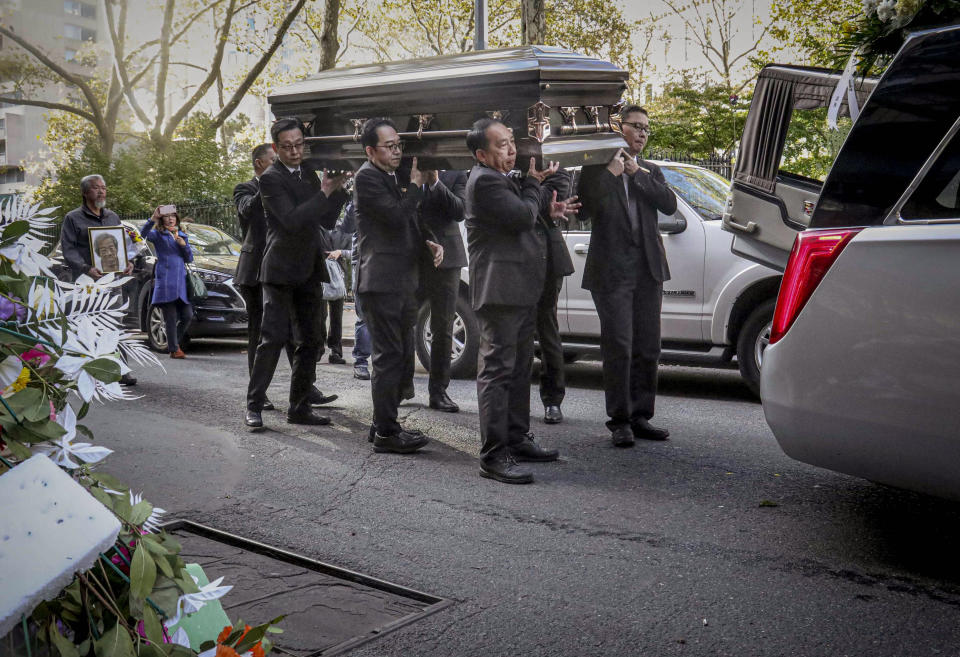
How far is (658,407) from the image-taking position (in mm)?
7594

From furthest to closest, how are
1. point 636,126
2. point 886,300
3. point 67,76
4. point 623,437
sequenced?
point 67,76, point 636,126, point 623,437, point 886,300

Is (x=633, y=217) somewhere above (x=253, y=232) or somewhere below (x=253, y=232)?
above

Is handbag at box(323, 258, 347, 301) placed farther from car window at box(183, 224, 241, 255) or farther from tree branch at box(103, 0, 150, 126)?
tree branch at box(103, 0, 150, 126)

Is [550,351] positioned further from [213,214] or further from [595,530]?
[213,214]

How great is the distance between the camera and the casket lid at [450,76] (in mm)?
5914

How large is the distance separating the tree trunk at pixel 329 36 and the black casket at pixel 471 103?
13.5m

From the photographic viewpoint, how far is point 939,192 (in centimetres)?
354

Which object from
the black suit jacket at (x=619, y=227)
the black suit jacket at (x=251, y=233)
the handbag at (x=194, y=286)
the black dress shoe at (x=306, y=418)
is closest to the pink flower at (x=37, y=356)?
the black suit jacket at (x=619, y=227)

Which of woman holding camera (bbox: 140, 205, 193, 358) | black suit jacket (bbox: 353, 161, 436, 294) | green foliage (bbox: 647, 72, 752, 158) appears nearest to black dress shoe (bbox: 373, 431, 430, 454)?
black suit jacket (bbox: 353, 161, 436, 294)

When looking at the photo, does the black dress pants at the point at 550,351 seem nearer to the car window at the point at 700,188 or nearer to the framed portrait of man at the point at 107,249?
the car window at the point at 700,188

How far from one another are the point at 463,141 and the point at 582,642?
361 centimetres

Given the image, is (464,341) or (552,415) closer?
(552,415)

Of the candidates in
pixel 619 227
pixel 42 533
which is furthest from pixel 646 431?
pixel 42 533

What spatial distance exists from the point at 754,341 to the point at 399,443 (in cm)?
308
